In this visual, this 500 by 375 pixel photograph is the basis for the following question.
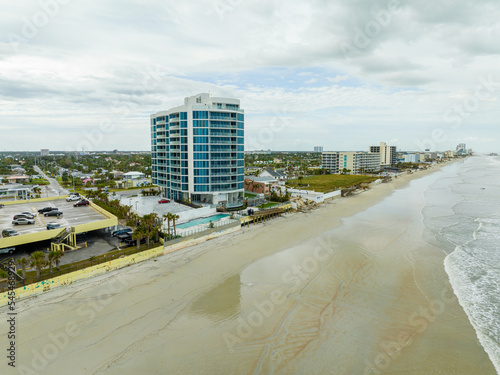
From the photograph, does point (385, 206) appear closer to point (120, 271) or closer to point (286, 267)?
point (286, 267)

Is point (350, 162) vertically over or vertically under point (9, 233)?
over

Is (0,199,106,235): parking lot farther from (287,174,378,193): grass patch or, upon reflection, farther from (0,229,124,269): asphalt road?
(287,174,378,193): grass patch

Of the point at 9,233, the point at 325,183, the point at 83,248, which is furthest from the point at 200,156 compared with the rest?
the point at 325,183

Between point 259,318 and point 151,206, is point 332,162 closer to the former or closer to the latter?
point 151,206

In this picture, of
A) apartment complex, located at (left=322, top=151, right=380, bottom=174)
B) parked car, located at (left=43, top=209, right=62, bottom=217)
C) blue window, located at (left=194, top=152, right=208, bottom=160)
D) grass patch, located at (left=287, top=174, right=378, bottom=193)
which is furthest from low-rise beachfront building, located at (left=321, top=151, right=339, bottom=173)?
parked car, located at (left=43, top=209, right=62, bottom=217)

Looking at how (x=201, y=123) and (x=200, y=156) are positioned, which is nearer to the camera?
(x=201, y=123)

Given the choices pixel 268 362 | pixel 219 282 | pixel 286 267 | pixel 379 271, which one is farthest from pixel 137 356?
pixel 379 271
